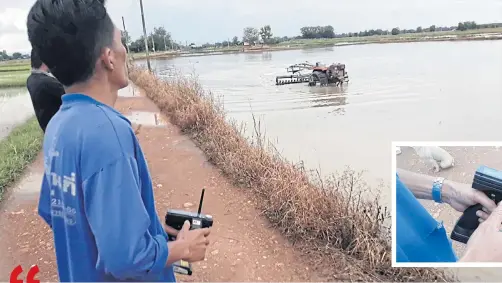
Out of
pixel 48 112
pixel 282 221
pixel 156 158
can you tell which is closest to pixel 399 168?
pixel 282 221

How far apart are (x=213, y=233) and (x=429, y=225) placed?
8.03 ft

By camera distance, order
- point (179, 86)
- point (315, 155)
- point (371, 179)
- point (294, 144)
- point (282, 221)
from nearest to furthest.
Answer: point (282, 221) < point (371, 179) < point (315, 155) < point (294, 144) < point (179, 86)

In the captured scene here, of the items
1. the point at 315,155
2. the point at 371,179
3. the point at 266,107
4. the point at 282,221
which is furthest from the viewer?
the point at 266,107

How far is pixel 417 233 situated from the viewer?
61.6 inches

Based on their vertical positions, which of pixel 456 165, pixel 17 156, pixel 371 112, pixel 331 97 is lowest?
pixel 371 112

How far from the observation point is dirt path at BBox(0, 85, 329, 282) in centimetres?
313

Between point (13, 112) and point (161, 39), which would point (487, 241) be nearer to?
point (13, 112)

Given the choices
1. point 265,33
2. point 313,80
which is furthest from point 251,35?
point 313,80

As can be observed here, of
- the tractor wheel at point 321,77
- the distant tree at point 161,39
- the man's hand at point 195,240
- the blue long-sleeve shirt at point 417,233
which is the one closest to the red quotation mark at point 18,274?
the man's hand at point 195,240

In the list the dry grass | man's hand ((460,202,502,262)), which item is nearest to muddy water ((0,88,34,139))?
the dry grass

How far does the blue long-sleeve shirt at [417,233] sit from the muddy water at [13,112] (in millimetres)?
10287

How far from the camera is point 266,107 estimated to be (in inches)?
606

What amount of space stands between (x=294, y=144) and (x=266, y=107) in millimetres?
6513

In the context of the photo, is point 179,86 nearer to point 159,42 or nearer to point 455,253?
point 455,253
